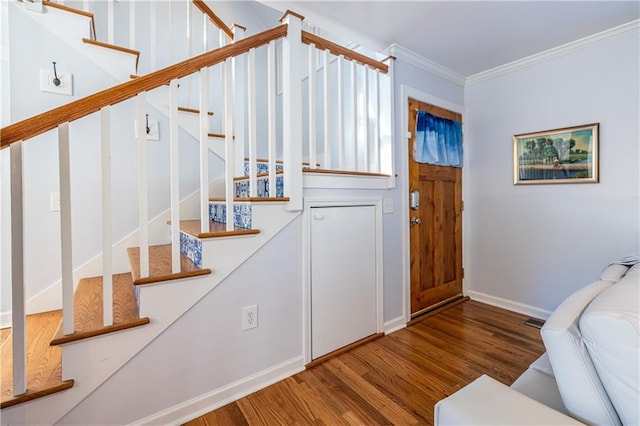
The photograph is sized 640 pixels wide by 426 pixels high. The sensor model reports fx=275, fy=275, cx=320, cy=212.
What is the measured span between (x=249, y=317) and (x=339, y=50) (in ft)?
6.36

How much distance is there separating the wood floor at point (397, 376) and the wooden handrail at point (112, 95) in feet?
4.89

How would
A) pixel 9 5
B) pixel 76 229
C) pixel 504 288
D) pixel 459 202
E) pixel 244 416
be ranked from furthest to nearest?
1. pixel 459 202
2. pixel 504 288
3. pixel 76 229
4. pixel 9 5
5. pixel 244 416

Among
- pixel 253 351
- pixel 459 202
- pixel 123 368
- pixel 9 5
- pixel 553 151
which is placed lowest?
pixel 253 351

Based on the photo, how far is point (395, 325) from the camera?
2375 mm

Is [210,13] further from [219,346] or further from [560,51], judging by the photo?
Answer: [560,51]

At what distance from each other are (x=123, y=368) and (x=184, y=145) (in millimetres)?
1734

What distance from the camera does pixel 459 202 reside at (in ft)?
9.98

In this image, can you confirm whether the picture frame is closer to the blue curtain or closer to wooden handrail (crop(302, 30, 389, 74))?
the blue curtain

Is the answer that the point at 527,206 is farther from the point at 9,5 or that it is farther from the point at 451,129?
the point at 9,5

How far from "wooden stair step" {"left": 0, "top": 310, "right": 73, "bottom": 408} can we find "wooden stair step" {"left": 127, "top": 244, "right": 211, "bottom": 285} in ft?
1.53

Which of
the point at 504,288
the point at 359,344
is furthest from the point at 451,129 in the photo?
the point at 359,344

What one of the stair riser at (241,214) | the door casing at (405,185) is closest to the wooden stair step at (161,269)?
the stair riser at (241,214)

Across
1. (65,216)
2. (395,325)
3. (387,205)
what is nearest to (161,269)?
(65,216)

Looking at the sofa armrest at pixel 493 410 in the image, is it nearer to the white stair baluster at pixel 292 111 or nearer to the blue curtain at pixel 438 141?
the white stair baluster at pixel 292 111
